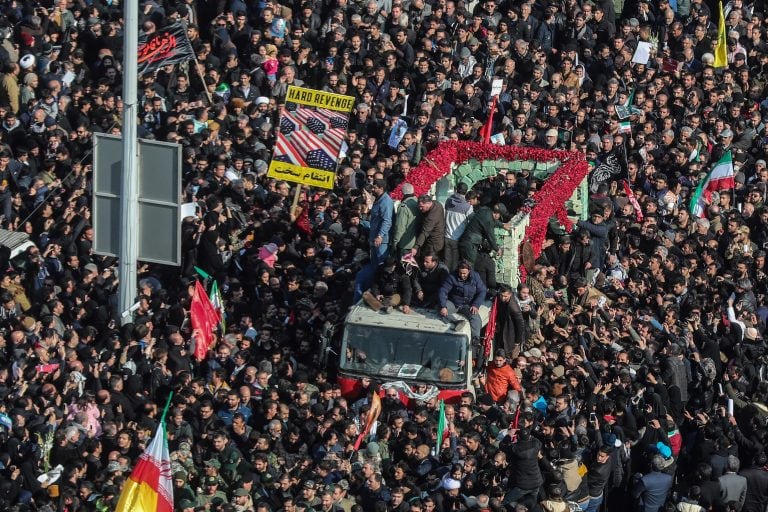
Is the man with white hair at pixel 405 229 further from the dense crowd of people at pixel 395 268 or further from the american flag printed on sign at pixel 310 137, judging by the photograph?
the american flag printed on sign at pixel 310 137

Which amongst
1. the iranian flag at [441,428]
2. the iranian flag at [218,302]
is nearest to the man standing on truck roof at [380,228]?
the iranian flag at [218,302]

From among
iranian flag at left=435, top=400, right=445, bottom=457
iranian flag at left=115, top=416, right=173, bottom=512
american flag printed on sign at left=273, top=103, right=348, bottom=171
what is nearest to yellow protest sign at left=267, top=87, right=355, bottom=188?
american flag printed on sign at left=273, top=103, right=348, bottom=171

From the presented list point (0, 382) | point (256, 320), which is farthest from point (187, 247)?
point (0, 382)

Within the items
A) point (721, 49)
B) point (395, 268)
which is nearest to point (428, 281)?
point (395, 268)

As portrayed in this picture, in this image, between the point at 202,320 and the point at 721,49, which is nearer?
the point at 202,320

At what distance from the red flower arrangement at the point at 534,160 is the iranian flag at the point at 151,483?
7729 mm

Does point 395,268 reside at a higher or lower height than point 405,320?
higher

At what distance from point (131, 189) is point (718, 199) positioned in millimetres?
11891

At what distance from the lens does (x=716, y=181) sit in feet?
125

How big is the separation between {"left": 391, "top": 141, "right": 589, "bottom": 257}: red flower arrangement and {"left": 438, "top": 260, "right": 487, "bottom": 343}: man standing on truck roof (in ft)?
8.79

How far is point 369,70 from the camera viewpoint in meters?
38.5

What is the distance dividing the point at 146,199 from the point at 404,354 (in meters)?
3.98

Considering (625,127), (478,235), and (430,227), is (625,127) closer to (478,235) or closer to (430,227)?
(478,235)

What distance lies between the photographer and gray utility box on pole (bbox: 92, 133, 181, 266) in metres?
30.1
